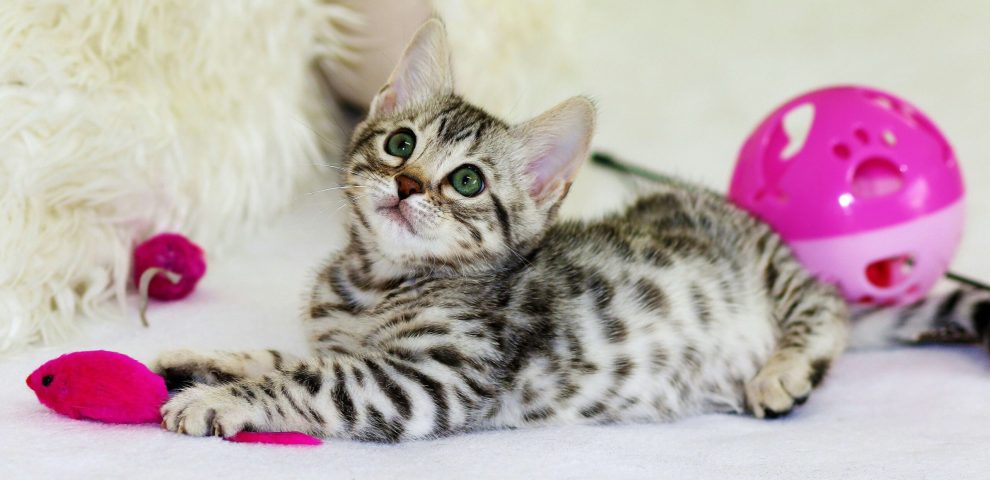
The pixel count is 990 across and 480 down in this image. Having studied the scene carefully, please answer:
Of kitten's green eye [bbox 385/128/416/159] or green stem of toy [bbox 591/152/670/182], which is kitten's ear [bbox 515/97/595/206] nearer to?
kitten's green eye [bbox 385/128/416/159]

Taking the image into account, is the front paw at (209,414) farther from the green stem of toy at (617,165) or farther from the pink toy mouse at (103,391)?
the green stem of toy at (617,165)

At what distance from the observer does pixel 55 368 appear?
122 cm

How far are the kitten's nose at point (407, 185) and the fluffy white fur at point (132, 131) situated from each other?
643 mm

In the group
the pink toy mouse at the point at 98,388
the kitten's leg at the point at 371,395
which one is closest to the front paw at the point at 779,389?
the kitten's leg at the point at 371,395

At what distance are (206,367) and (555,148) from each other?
Answer: 1.95ft

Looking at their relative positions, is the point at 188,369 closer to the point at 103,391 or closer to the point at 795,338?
the point at 103,391

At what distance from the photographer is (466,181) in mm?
1395

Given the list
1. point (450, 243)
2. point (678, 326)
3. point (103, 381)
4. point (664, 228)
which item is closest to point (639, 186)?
point (664, 228)

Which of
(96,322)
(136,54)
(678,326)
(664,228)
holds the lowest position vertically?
(96,322)

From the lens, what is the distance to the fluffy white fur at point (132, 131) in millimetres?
1564

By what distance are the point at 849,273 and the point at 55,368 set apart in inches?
53.8

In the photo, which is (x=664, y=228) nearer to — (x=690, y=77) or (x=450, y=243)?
(x=450, y=243)

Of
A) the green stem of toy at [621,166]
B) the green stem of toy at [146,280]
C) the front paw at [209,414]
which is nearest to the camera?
the front paw at [209,414]

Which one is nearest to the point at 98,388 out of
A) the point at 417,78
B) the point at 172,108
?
the point at 417,78
